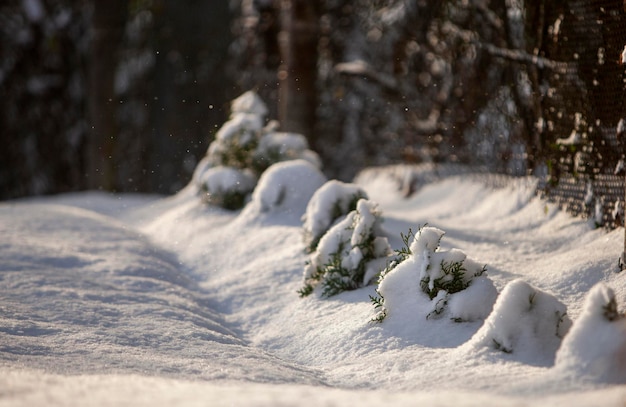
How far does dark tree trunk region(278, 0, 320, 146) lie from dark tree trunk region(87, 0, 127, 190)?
6.54m

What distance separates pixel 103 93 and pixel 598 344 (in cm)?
1346

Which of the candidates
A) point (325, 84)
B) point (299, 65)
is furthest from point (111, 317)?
point (325, 84)

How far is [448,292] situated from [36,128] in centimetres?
1634

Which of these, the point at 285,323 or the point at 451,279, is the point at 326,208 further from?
the point at 451,279

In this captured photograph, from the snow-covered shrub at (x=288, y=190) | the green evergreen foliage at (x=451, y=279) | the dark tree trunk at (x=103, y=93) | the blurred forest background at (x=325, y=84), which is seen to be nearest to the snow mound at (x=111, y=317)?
the green evergreen foliage at (x=451, y=279)

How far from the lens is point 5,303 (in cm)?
381

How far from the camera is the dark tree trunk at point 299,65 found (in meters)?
8.67

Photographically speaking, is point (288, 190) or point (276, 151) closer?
point (288, 190)

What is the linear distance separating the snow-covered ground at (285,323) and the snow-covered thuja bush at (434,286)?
46 millimetres

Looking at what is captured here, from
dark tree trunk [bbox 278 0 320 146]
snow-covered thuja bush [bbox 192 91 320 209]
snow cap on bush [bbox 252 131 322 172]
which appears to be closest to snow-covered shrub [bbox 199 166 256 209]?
snow-covered thuja bush [bbox 192 91 320 209]

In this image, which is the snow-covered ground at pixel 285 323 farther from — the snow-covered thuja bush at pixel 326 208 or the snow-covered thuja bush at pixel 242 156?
the snow-covered thuja bush at pixel 242 156

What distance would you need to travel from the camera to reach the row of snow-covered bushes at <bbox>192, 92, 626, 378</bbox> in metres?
2.41

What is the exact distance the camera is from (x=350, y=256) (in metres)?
3.94

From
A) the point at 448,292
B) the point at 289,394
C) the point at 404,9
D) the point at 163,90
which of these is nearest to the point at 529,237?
the point at 448,292
